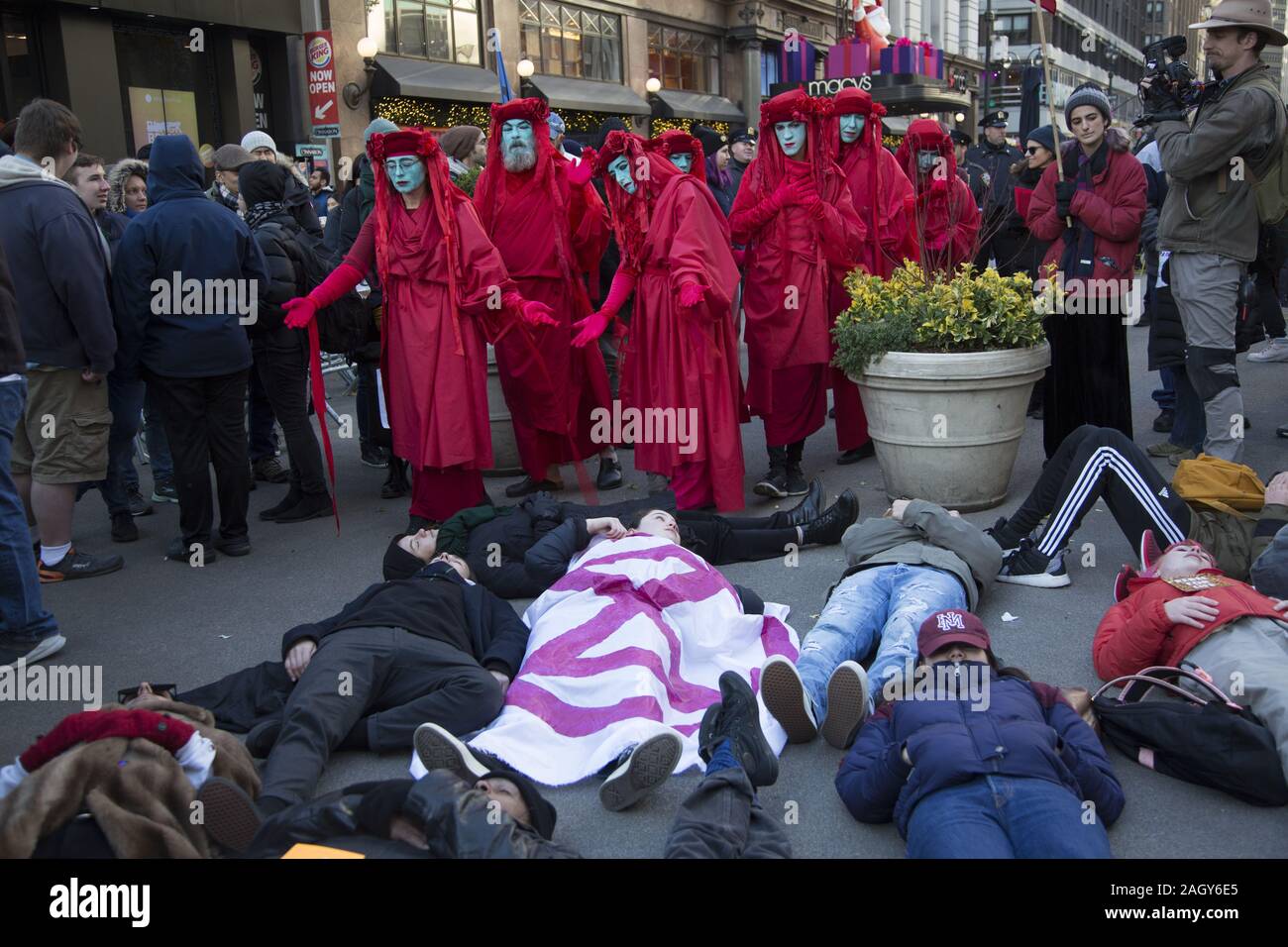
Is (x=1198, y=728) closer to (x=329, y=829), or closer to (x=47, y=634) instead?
(x=329, y=829)

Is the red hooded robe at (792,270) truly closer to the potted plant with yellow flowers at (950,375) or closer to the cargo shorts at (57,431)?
the potted plant with yellow flowers at (950,375)

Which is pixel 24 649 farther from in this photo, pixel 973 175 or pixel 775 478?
pixel 973 175

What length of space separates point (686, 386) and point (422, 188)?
5.61ft

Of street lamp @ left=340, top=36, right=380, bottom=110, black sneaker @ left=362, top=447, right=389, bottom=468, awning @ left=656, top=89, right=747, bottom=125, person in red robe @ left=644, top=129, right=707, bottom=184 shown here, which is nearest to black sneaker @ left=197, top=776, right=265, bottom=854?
person in red robe @ left=644, top=129, right=707, bottom=184

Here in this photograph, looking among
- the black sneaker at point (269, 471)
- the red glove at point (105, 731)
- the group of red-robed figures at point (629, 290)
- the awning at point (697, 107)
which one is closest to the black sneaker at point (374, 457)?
the black sneaker at point (269, 471)

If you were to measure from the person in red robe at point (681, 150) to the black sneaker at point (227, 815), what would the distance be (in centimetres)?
462

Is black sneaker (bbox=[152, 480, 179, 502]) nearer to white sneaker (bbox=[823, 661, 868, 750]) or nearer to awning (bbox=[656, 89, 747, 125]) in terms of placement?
white sneaker (bbox=[823, 661, 868, 750])

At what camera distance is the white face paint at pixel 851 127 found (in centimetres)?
708

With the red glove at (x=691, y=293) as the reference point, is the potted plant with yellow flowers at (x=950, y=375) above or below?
below

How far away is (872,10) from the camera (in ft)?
97.3

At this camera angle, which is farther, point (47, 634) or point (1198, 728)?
point (47, 634)

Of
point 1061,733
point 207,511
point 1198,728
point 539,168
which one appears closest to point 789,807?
point 1061,733

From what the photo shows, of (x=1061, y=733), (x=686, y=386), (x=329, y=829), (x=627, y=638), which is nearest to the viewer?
(x=329, y=829)

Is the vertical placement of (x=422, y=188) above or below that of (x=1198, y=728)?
above
